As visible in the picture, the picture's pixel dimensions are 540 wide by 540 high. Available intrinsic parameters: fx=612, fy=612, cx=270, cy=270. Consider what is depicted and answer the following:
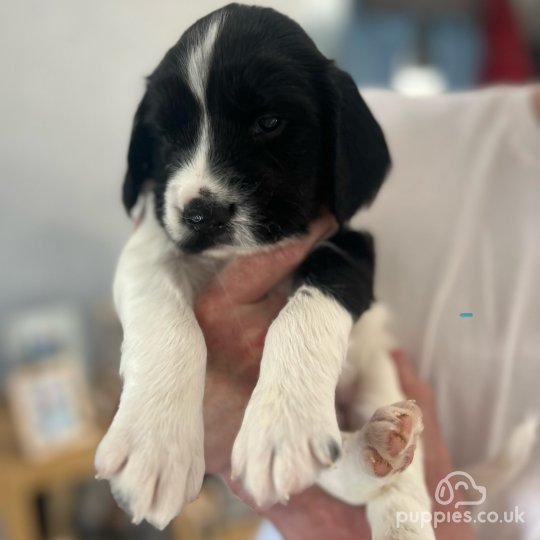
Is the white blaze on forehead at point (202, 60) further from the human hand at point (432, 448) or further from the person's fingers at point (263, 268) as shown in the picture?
the human hand at point (432, 448)

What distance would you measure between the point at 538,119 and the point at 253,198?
0.94 m

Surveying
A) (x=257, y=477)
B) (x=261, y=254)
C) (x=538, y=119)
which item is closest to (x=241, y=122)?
(x=261, y=254)

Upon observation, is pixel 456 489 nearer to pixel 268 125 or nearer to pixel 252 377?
pixel 252 377

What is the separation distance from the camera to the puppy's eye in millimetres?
779

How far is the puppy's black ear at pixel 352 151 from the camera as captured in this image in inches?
33.5

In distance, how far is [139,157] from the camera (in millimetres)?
878

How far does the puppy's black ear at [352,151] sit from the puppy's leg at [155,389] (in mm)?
266

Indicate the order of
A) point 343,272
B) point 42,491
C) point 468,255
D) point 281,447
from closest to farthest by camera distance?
point 281,447, point 343,272, point 468,255, point 42,491

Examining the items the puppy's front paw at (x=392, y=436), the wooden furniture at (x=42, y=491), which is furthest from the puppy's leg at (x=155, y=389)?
the wooden furniture at (x=42, y=491)

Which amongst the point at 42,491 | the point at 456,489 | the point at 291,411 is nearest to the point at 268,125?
the point at 291,411

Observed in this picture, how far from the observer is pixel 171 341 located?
2.77 feet

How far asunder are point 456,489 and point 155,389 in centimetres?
43

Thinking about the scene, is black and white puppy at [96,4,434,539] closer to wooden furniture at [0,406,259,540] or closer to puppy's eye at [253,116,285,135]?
puppy's eye at [253,116,285,135]

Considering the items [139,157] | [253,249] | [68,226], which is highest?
[139,157]
